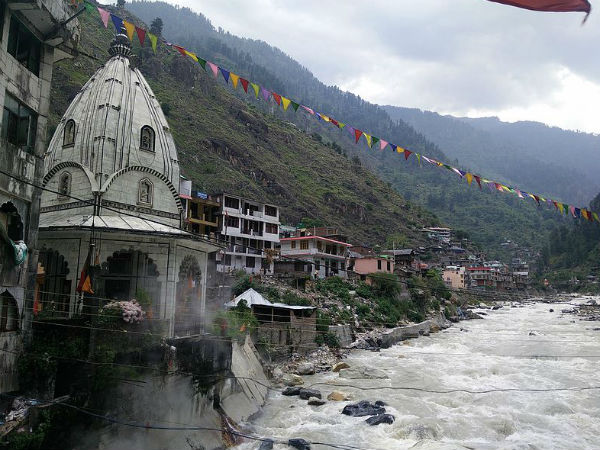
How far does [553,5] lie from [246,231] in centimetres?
4524

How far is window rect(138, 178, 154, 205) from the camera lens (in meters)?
19.8

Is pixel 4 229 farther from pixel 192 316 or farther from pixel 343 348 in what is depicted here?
pixel 343 348

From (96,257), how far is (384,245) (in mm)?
83053

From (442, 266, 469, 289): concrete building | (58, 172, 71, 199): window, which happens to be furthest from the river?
(442, 266, 469, 289): concrete building

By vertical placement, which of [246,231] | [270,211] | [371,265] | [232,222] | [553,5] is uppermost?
[270,211]

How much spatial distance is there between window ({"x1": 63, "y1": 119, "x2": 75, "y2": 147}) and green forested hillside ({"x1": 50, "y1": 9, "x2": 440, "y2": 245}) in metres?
53.9

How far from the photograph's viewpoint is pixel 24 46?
13.6 metres

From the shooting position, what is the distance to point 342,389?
77.6ft

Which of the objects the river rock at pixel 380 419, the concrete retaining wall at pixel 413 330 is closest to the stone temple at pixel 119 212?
the river rock at pixel 380 419

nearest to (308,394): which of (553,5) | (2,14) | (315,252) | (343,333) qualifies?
(343,333)

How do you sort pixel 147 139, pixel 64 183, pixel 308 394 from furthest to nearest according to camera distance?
pixel 308 394 < pixel 147 139 < pixel 64 183

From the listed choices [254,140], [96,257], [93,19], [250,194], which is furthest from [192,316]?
[93,19]

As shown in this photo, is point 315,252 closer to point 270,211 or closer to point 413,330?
point 270,211

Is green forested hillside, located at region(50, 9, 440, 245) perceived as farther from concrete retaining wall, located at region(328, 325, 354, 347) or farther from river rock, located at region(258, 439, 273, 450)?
river rock, located at region(258, 439, 273, 450)
